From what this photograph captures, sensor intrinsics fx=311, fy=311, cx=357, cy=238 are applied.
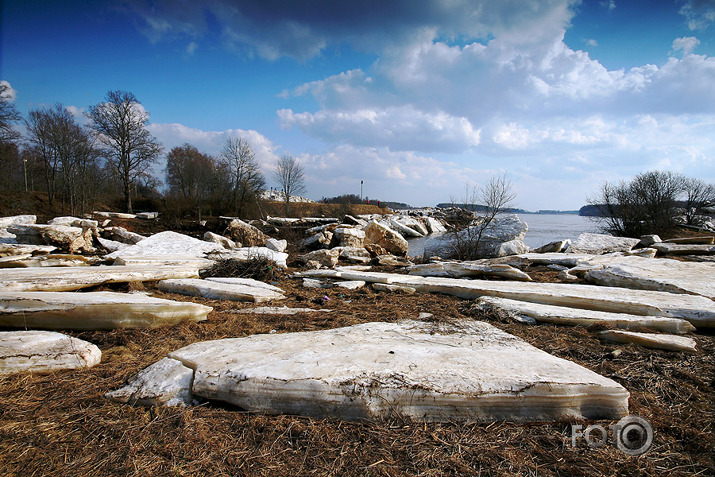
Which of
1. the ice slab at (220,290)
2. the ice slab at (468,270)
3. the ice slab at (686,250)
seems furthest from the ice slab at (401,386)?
the ice slab at (686,250)

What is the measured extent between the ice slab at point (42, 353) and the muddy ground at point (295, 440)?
0.09 m

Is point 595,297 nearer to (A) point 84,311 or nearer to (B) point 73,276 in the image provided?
(A) point 84,311

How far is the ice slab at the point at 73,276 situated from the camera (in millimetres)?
3730

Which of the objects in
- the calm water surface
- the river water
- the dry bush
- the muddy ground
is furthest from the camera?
the calm water surface

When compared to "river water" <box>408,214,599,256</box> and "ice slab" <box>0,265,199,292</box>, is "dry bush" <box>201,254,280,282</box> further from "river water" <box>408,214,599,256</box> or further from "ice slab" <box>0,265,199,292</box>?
"river water" <box>408,214,599,256</box>

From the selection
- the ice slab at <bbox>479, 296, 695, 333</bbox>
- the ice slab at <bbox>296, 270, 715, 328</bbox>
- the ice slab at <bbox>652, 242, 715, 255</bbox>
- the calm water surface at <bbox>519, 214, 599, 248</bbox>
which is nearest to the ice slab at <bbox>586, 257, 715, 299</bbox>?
the ice slab at <bbox>296, 270, 715, 328</bbox>

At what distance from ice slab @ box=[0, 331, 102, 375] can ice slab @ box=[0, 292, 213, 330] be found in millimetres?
399

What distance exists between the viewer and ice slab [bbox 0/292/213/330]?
277cm

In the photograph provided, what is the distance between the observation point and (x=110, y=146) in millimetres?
22625

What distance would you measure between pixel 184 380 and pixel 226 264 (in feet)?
15.9

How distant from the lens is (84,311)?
2881 mm

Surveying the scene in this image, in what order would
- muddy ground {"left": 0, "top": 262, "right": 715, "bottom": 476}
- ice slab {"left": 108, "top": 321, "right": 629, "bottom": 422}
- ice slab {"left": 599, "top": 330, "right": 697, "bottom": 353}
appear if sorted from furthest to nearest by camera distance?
1. ice slab {"left": 599, "top": 330, "right": 697, "bottom": 353}
2. ice slab {"left": 108, "top": 321, "right": 629, "bottom": 422}
3. muddy ground {"left": 0, "top": 262, "right": 715, "bottom": 476}

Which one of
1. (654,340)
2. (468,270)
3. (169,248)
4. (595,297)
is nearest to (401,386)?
(654,340)

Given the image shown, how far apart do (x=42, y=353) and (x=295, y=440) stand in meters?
2.06
